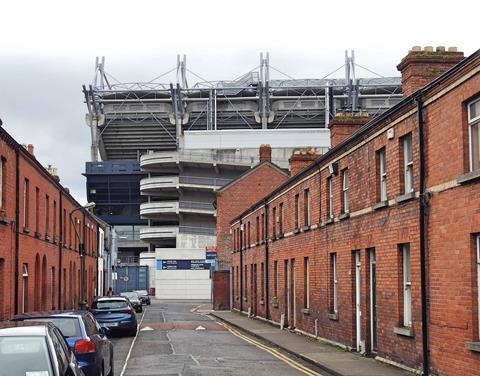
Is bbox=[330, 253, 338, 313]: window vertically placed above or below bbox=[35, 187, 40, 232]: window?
below

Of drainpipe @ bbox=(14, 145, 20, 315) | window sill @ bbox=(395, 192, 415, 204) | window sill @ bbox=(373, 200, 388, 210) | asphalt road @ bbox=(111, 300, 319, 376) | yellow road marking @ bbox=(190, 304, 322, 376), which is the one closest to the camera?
window sill @ bbox=(395, 192, 415, 204)

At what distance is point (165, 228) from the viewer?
325 feet

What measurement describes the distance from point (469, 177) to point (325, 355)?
28.0 feet

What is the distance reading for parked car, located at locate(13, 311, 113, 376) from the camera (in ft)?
43.1

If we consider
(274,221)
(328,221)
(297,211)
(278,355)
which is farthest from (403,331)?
(274,221)

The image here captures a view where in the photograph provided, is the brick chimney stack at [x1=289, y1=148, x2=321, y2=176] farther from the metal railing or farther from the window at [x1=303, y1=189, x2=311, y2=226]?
the metal railing

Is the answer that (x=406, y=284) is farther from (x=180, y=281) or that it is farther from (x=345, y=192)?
Result: (x=180, y=281)

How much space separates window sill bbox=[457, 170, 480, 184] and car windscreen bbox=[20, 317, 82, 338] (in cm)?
717

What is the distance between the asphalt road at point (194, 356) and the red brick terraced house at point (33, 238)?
3.69 meters

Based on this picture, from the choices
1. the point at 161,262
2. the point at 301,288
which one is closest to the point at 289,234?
the point at 301,288

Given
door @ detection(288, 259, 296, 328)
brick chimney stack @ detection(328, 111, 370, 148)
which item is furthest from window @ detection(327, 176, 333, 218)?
door @ detection(288, 259, 296, 328)

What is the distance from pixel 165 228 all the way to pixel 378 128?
8192cm

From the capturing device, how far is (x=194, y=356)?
20875 millimetres

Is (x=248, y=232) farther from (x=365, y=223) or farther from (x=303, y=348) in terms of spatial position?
(x=365, y=223)
